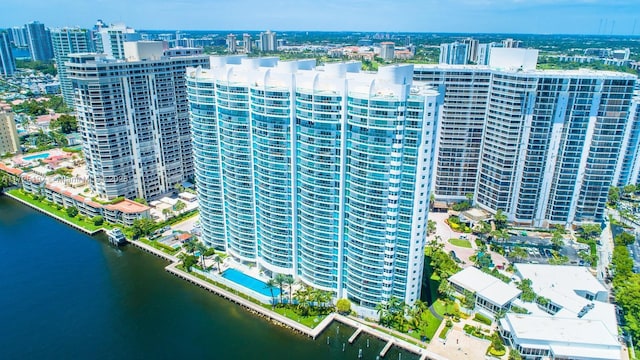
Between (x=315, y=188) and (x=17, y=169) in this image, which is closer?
(x=315, y=188)

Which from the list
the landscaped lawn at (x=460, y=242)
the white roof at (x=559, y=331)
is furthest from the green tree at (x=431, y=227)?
the white roof at (x=559, y=331)

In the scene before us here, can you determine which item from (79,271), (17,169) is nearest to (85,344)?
(79,271)

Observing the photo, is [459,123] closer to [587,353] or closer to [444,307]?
[444,307]

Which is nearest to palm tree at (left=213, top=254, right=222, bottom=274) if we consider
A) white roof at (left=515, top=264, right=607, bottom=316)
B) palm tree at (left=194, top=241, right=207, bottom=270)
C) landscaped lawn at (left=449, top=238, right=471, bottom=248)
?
palm tree at (left=194, top=241, right=207, bottom=270)

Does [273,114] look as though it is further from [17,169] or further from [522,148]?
[17,169]

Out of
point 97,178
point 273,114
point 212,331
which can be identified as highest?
point 273,114

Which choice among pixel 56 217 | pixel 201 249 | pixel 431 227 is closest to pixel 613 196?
pixel 431 227
